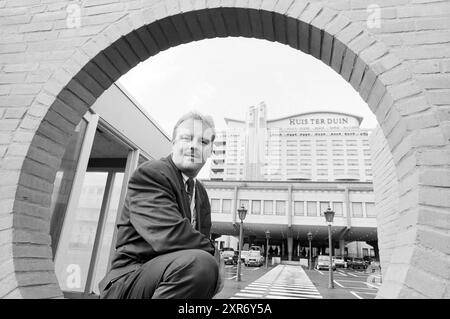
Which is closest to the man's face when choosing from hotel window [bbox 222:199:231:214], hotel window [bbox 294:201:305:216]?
hotel window [bbox 294:201:305:216]

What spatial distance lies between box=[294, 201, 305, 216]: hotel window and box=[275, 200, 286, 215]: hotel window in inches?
46.8

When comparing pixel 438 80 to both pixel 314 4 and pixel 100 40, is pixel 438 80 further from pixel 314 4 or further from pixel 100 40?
pixel 100 40

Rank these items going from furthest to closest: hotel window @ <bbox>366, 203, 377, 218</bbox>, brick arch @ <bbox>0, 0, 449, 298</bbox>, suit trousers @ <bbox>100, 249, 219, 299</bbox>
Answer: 1. hotel window @ <bbox>366, 203, 377, 218</bbox>
2. brick arch @ <bbox>0, 0, 449, 298</bbox>
3. suit trousers @ <bbox>100, 249, 219, 299</bbox>

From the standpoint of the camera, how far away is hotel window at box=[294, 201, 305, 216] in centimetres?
3269

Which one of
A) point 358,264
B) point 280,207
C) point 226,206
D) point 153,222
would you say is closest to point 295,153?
point 280,207

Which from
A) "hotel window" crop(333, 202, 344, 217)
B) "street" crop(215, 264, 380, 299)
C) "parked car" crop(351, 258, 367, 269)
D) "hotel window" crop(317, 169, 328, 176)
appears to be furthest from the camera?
"hotel window" crop(317, 169, 328, 176)

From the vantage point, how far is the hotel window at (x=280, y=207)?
33156 millimetres

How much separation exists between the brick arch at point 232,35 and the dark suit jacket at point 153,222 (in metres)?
0.99

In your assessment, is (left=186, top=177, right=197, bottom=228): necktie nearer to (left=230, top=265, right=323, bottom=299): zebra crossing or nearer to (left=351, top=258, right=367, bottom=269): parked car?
(left=230, top=265, right=323, bottom=299): zebra crossing

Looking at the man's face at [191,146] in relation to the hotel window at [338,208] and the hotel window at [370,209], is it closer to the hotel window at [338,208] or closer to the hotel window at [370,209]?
the hotel window at [338,208]

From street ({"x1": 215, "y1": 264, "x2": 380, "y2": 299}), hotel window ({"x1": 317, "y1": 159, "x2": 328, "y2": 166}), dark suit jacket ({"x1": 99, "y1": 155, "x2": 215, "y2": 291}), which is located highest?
hotel window ({"x1": 317, "y1": 159, "x2": 328, "y2": 166})

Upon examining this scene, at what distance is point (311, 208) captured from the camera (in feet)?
108

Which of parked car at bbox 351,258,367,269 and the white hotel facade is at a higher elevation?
the white hotel facade
